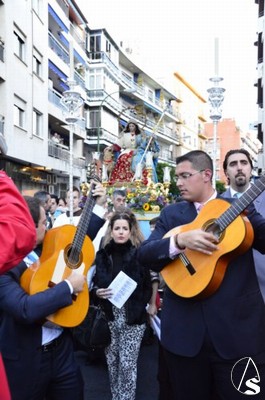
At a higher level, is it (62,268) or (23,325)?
(62,268)

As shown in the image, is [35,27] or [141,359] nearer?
[141,359]

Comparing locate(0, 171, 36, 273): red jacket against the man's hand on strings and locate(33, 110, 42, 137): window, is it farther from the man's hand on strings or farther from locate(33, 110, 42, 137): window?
locate(33, 110, 42, 137): window

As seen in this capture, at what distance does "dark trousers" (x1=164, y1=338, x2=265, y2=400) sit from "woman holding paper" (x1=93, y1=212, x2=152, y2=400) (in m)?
1.49

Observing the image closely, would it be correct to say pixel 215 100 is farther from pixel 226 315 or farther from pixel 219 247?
→ pixel 226 315

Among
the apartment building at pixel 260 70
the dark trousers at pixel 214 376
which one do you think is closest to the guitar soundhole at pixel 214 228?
the dark trousers at pixel 214 376

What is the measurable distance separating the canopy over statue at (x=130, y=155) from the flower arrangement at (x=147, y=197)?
2.16 ft

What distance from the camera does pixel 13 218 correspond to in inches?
58.8

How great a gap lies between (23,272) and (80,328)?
5.77ft

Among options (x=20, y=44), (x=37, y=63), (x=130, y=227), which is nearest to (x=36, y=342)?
(x=130, y=227)

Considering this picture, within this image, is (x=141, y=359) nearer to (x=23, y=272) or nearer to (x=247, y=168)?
(x=247, y=168)

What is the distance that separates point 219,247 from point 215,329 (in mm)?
446

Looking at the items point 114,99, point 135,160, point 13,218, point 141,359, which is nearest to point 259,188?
point 13,218

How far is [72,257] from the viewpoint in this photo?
2900 millimetres

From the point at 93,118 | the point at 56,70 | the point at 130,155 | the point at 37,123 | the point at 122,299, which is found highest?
the point at 56,70
